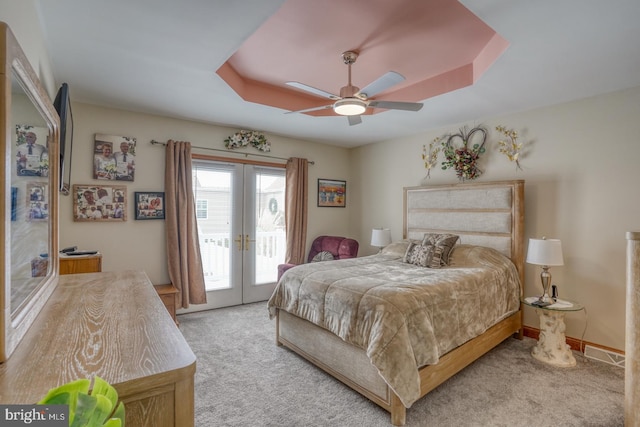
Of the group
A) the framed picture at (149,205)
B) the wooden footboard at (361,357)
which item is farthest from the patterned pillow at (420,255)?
the framed picture at (149,205)

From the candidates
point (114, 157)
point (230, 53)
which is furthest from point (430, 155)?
point (114, 157)

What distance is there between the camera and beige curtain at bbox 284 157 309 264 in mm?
4980

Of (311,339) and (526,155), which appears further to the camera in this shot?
(526,155)

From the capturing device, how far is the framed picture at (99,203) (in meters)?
3.48

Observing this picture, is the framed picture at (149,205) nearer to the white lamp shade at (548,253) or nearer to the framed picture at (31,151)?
the framed picture at (31,151)

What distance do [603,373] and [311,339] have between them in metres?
2.65

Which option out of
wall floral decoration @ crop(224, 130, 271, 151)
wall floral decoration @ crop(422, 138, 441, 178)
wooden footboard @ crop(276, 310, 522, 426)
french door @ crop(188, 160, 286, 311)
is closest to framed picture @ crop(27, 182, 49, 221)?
wooden footboard @ crop(276, 310, 522, 426)

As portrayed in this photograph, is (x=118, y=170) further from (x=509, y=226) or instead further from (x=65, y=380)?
(x=509, y=226)

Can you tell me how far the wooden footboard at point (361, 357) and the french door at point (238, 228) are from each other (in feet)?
5.26

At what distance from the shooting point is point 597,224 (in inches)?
124

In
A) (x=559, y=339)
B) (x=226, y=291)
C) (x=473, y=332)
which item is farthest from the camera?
(x=226, y=291)

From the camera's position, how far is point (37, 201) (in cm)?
132

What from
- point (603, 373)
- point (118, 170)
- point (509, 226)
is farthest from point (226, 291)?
point (603, 373)

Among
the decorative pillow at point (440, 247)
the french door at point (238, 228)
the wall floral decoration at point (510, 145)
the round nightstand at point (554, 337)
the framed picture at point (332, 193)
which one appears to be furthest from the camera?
the framed picture at point (332, 193)
